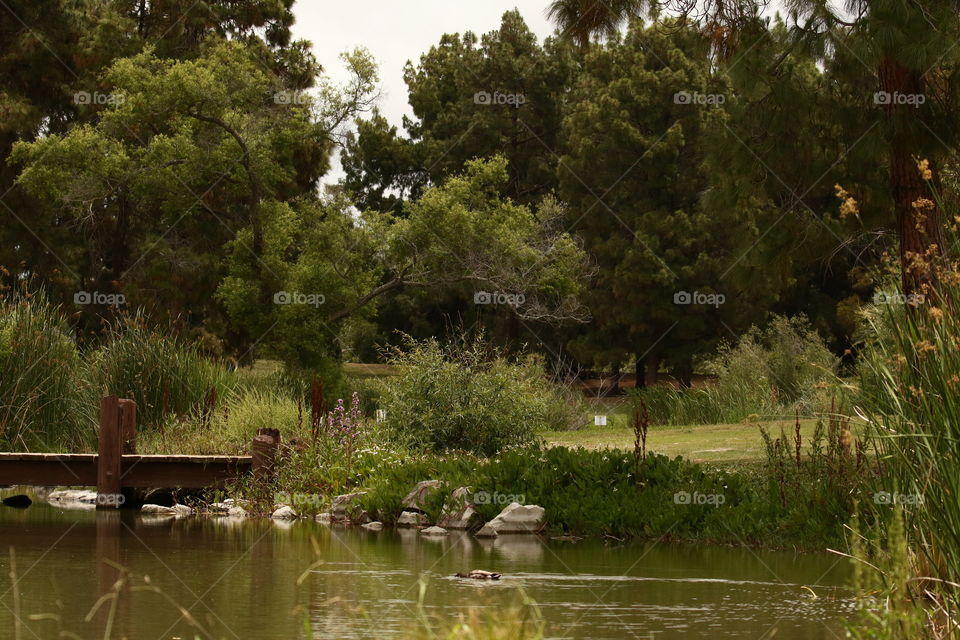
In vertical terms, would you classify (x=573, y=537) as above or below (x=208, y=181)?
below

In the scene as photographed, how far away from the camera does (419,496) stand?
13398 millimetres

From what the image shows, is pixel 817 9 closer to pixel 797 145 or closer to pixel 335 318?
pixel 797 145

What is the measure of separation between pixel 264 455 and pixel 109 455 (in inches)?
73.2

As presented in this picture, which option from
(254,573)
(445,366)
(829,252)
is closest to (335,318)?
(445,366)

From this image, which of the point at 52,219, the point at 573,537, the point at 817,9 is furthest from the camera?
the point at 52,219

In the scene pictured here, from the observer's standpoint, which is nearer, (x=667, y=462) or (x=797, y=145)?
(x=667, y=462)

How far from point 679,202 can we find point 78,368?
2349cm

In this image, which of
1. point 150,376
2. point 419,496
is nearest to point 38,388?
point 150,376

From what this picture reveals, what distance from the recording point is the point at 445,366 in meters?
15.7

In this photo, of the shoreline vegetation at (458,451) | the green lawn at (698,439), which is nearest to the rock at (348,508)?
the shoreline vegetation at (458,451)

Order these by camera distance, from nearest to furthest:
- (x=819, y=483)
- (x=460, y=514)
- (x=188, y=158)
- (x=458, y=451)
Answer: (x=819, y=483) → (x=460, y=514) → (x=458, y=451) → (x=188, y=158)

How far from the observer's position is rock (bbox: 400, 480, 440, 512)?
43.5ft

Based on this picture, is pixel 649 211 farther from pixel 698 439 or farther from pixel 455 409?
pixel 455 409

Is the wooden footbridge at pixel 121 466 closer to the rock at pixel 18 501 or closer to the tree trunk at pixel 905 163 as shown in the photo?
the rock at pixel 18 501
